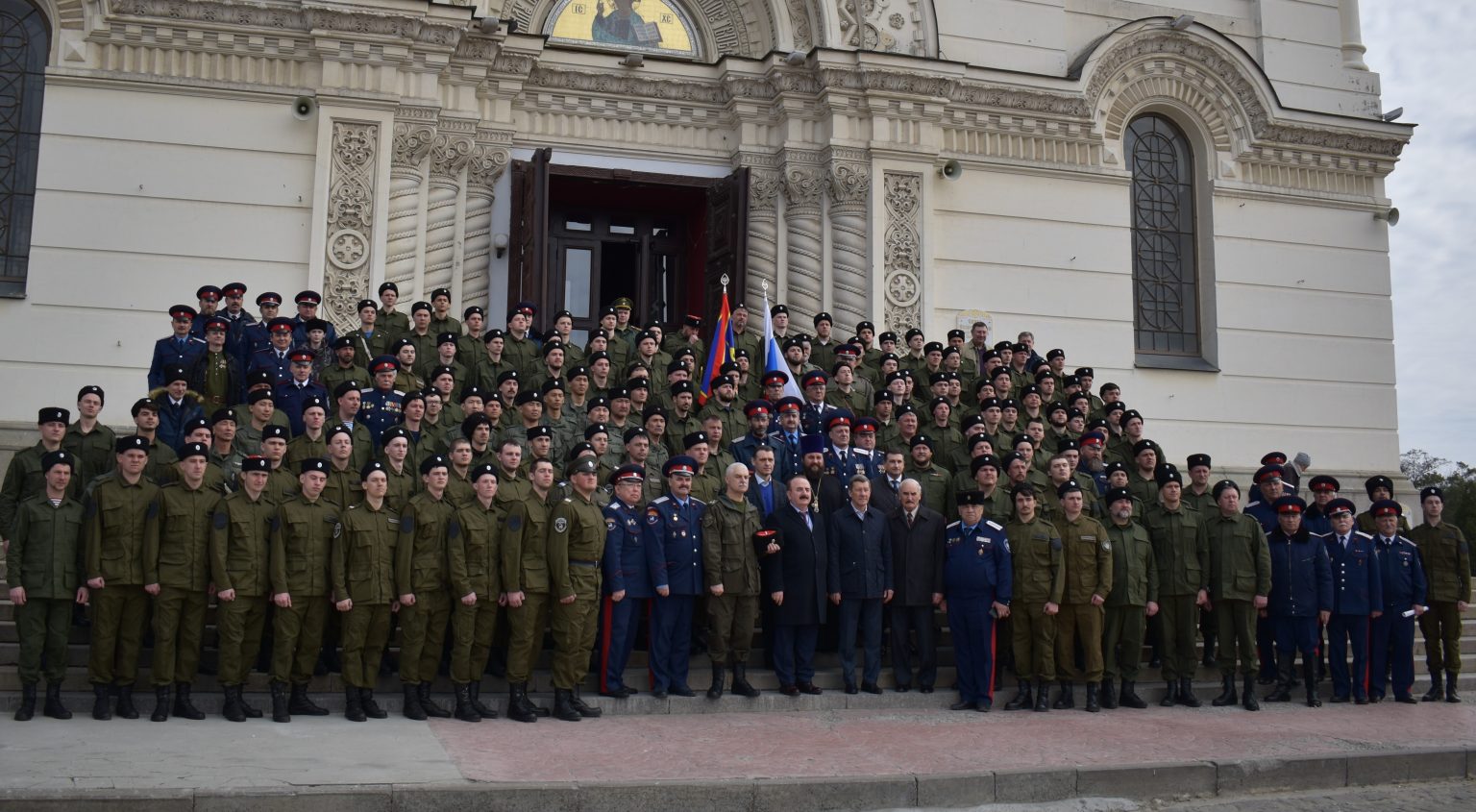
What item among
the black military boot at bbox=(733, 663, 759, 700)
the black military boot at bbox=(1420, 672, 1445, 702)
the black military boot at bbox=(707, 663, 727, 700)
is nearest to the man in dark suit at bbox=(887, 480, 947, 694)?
the black military boot at bbox=(733, 663, 759, 700)

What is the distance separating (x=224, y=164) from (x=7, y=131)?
7.61ft

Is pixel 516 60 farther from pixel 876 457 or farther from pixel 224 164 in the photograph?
pixel 876 457

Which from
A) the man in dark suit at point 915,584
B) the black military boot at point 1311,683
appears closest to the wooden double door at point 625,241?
the man in dark suit at point 915,584

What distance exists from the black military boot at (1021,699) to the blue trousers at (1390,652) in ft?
11.0

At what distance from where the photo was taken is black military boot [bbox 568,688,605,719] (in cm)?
912

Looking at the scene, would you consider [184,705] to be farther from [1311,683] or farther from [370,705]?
[1311,683]

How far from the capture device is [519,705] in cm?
895

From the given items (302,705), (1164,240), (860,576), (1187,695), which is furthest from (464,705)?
(1164,240)

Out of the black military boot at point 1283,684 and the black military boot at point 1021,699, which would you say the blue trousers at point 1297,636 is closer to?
the black military boot at point 1283,684

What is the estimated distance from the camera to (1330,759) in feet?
26.9

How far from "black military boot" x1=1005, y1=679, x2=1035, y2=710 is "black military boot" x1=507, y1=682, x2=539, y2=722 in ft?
A: 12.2

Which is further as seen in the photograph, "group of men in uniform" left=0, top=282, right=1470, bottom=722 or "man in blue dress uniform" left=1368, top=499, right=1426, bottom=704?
"man in blue dress uniform" left=1368, top=499, right=1426, bottom=704

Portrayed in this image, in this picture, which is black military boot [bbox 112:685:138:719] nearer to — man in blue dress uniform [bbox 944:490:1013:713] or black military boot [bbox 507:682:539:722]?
black military boot [bbox 507:682:539:722]

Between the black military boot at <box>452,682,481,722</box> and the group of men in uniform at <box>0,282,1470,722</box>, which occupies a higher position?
the group of men in uniform at <box>0,282,1470,722</box>
